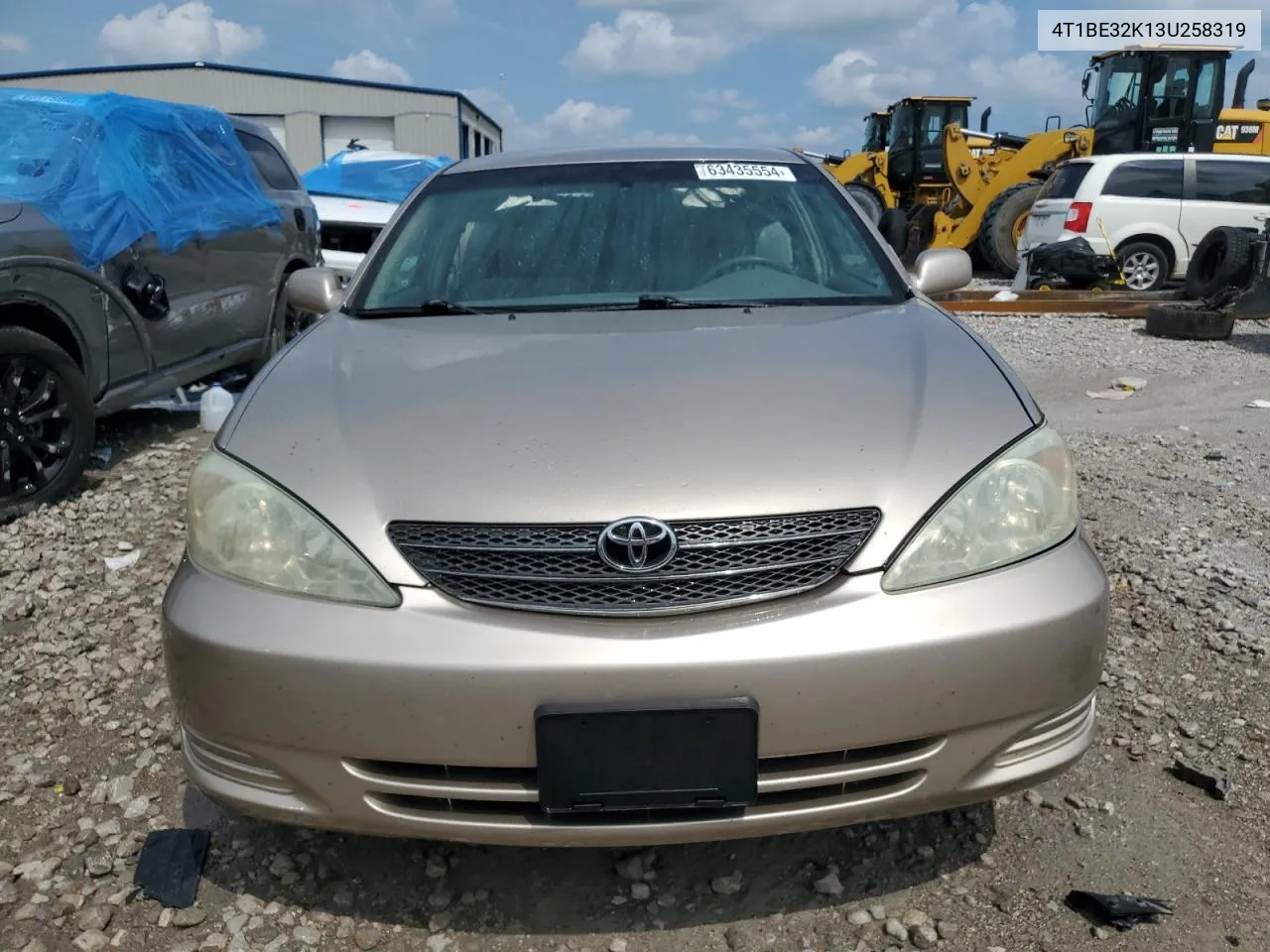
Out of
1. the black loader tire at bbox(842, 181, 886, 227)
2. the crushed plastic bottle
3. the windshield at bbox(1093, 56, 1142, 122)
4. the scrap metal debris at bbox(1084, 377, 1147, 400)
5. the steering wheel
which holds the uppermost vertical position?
the windshield at bbox(1093, 56, 1142, 122)

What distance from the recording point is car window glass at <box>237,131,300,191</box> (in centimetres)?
688

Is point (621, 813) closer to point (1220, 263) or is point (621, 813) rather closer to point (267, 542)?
point (267, 542)

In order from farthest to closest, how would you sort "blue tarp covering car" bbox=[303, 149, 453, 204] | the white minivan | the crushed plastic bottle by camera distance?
1. the white minivan
2. "blue tarp covering car" bbox=[303, 149, 453, 204]
3. the crushed plastic bottle

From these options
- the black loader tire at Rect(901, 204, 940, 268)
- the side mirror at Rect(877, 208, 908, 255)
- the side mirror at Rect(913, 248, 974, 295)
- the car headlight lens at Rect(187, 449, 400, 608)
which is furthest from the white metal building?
the car headlight lens at Rect(187, 449, 400, 608)

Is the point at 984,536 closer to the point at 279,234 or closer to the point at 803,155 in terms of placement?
the point at 803,155

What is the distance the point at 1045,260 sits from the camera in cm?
1195

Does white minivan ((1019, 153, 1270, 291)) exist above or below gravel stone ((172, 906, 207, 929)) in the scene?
above

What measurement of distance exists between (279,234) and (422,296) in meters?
4.32

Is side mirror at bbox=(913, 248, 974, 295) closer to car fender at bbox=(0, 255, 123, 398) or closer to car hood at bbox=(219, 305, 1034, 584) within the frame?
car hood at bbox=(219, 305, 1034, 584)

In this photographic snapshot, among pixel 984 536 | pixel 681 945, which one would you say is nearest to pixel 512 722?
pixel 681 945

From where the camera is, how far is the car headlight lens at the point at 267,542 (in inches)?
68.8

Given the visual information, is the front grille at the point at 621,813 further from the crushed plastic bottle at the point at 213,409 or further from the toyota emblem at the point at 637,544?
the crushed plastic bottle at the point at 213,409

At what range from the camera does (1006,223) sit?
14.3m

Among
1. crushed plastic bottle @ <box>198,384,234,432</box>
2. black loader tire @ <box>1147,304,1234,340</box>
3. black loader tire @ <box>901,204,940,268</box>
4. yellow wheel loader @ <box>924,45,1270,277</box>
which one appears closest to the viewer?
crushed plastic bottle @ <box>198,384,234,432</box>
